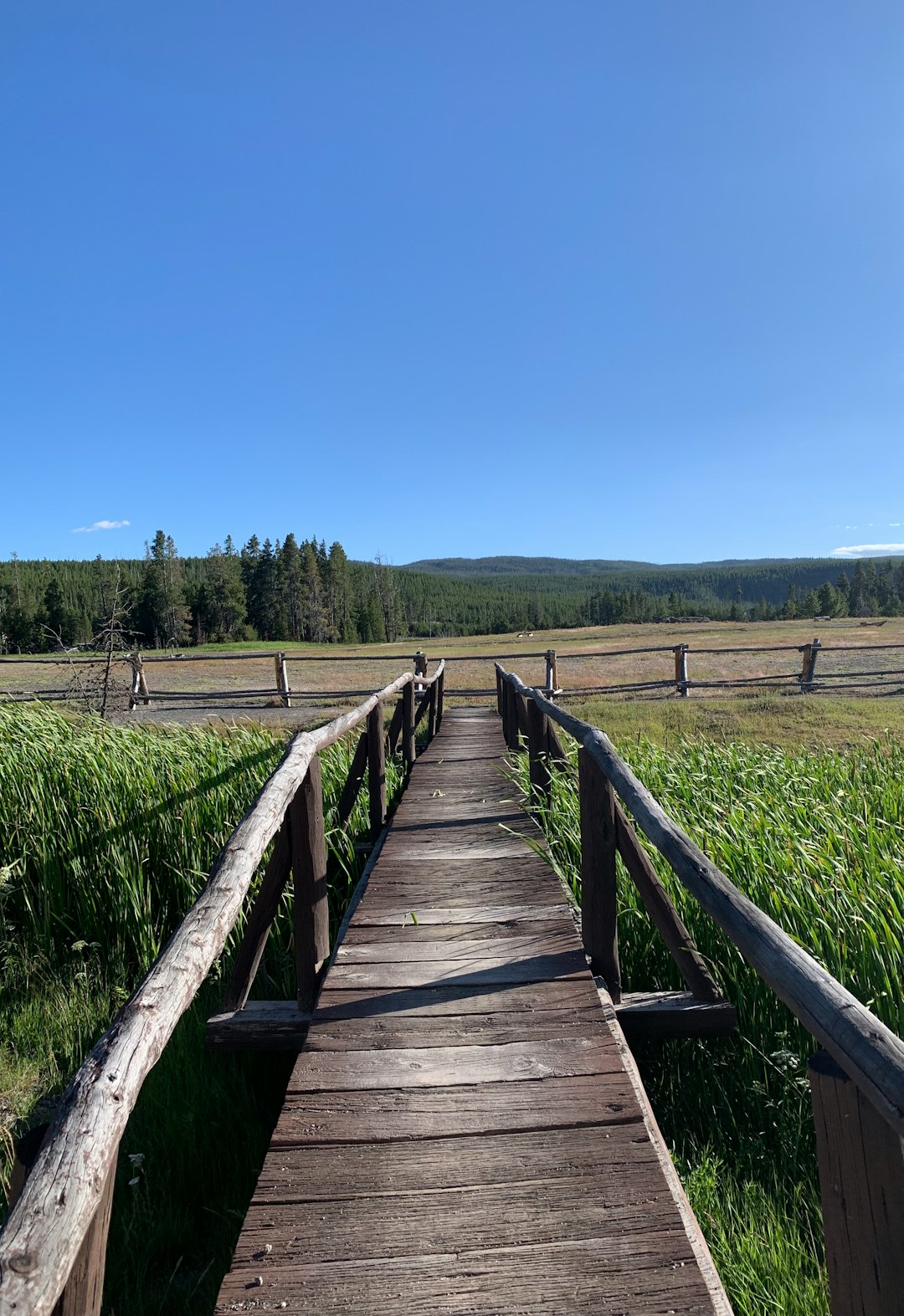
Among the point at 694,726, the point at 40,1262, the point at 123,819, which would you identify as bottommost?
the point at 694,726

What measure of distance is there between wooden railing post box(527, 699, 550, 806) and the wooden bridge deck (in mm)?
2073

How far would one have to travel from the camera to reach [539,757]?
213 inches

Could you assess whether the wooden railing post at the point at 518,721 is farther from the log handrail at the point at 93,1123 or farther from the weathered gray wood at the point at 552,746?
the log handrail at the point at 93,1123

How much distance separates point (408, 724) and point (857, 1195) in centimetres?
704

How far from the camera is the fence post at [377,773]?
4898mm

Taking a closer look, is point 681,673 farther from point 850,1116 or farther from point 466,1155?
point 850,1116

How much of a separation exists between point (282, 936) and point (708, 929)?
7.49 feet

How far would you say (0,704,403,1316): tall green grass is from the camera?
2.41 meters

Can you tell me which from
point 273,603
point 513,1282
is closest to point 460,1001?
point 513,1282

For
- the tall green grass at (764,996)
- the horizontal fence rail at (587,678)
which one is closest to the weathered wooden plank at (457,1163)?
the tall green grass at (764,996)

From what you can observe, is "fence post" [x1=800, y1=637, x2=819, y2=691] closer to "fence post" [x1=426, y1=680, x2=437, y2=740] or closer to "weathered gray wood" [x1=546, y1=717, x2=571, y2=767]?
"fence post" [x1=426, y1=680, x2=437, y2=740]

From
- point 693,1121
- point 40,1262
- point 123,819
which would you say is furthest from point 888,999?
point 123,819

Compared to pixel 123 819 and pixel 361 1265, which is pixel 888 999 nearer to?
pixel 361 1265

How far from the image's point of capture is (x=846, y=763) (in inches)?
251
